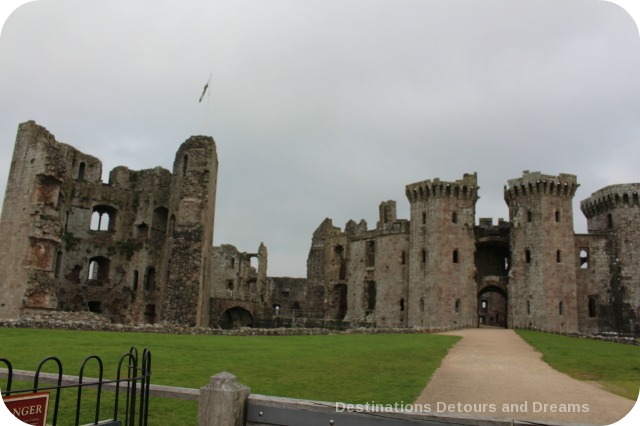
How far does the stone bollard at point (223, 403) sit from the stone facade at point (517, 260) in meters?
34.0

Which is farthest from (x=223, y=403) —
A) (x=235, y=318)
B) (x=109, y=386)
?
(x=235, y=318)

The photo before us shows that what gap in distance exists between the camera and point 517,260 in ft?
133

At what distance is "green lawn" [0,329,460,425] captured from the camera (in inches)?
A: 361

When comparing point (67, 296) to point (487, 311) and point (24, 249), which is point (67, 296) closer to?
point (24, 249)

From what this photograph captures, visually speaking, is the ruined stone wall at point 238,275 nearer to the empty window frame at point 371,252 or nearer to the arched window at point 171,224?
the empty window frame at point 371,252

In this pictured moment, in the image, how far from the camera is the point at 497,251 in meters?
46.0

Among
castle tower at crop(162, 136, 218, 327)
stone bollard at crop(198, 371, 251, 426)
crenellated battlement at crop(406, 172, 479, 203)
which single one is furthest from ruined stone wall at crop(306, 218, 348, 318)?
stone bollard at crop(198, 371, 251, 426)

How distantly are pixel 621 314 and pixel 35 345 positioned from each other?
3977 centimetres

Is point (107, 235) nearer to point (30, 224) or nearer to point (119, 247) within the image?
point (119, 247)

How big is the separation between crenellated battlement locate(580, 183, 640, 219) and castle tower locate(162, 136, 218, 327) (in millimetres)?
32061

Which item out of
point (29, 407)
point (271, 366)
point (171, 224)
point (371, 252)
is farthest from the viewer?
point (371, 252)

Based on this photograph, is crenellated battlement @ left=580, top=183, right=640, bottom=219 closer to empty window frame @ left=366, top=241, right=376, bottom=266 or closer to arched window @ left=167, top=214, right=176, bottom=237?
empty window frame @ left=366, top=241, right=376, bottom=266

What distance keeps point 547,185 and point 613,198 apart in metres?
6.20

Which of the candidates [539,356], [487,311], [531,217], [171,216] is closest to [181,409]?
[539,356]
